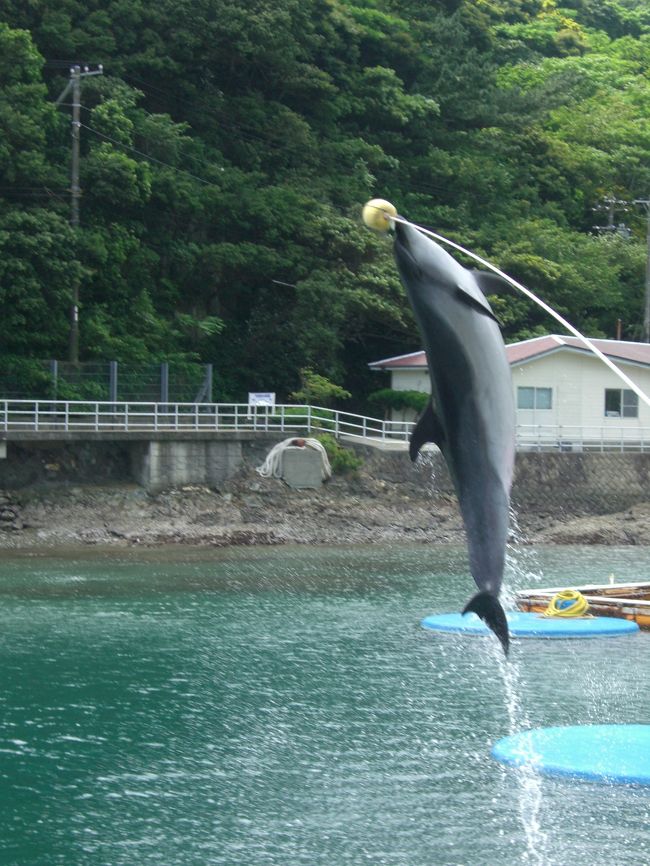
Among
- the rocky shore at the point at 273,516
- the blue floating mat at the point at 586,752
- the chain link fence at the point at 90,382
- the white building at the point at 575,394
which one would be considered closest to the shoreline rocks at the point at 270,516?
the rocky shore at the point at 273,516

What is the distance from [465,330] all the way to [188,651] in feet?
54.5

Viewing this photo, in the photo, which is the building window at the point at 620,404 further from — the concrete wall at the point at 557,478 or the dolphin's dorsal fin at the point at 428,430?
the dolphin's dorsal fin at the point at 428,430

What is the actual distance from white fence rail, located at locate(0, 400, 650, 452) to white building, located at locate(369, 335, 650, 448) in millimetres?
70

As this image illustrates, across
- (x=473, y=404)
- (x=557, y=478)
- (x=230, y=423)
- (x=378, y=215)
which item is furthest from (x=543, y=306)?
(x=230, y=423)

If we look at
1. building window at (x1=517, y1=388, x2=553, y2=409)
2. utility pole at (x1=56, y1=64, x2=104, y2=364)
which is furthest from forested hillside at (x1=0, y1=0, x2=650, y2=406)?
building window at (x1=517, y1=388, x2=553, y2=409)

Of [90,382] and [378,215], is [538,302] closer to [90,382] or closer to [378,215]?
[378,215]

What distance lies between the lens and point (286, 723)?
18.7m

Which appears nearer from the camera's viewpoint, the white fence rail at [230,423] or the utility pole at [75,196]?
the white fence rail at [230,423]

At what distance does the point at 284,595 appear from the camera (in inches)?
1146

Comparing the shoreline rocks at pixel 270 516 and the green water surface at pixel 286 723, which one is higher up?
the shoreline rocks at pixel 270 516

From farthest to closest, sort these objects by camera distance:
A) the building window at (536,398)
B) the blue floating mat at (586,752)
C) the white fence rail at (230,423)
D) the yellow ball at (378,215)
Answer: the building window at (536,398), the white fence rail at (230,423), the blue floating mat at (586,752), the yellow ball at (378,215)

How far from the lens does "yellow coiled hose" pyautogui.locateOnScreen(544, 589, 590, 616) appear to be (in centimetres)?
2597

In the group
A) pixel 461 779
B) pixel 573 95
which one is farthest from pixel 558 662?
pixel 573 95

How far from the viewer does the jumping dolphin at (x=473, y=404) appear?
24.4 feet
